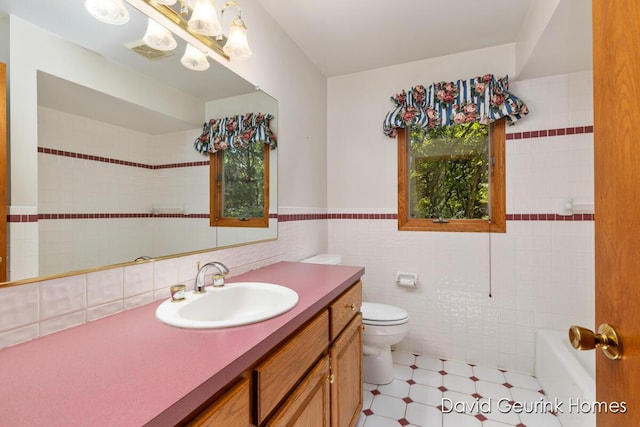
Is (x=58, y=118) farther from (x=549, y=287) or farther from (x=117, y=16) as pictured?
(x=549, y=287)

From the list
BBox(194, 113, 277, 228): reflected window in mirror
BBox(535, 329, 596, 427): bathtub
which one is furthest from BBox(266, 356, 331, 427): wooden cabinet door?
BBox(535, 329, 596, 427): bathtub

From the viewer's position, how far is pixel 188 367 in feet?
2.05

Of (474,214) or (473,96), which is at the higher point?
(473,96)

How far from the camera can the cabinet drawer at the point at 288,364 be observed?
0.75 meters

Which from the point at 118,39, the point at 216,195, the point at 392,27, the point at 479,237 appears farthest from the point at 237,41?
the point at 479,237

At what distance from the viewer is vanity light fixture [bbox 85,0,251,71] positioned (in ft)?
3.58

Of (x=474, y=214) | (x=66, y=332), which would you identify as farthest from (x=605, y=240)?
(x=474, y=214)

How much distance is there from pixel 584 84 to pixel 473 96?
675 millimetres

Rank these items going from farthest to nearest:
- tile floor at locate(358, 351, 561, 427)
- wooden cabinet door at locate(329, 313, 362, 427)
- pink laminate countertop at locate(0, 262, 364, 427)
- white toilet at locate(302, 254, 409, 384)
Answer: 1. white toilet at locate(302, 254, 409, 384)
2. tile floor at locate(358, 351, 561, 427)
3. wooden cabinet door at locate(329, 313, 362, 427)
4. pink laminate countertop at locate(0, 262, 364, 427)

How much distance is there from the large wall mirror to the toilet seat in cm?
115

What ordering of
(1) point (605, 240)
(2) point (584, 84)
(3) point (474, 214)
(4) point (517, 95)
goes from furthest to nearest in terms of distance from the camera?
(3) point (474, 214)
(4) point (517, 95)
(2) point (584, 84)
(1) point (605, 240)

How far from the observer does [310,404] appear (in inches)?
40.0

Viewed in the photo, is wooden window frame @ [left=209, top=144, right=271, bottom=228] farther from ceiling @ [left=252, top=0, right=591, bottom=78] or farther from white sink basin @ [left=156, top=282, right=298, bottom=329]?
ceiling @ [left=252, top=0, right=591, bottom=78]

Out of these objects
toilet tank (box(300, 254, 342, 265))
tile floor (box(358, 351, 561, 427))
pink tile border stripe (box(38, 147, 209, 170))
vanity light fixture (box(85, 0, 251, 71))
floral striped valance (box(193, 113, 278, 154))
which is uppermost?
vanity light fixture (box(85, 0, 251, 71))
